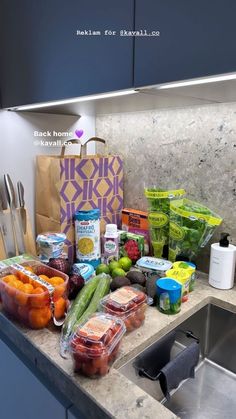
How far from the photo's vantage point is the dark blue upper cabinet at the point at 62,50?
68cm

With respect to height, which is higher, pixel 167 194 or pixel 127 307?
pixel 167 194

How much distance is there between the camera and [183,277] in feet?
2.81

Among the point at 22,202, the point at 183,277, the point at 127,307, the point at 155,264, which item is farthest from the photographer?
the point at 22,202

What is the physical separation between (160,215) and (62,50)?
0.60 meters

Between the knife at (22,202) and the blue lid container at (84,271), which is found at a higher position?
the knife at (22,202)

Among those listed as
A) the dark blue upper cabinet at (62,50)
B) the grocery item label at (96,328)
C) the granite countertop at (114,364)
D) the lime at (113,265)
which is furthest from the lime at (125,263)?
the dark blue upper cabinet at (62,50)

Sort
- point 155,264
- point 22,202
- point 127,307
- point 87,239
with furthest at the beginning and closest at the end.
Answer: point 22,202 → point 87,239 → point 155,264 → point 127,307

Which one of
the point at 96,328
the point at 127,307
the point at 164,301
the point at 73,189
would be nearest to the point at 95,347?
the point at 96,328

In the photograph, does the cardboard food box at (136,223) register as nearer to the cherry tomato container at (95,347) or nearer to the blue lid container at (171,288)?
the blue lid container at (171,288)

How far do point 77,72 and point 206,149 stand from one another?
49cm

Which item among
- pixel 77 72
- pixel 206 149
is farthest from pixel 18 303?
pixel 206 149

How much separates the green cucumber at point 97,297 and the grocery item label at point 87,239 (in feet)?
0.63

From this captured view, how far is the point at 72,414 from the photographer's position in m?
0.60

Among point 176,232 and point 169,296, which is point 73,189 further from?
point 169,296
